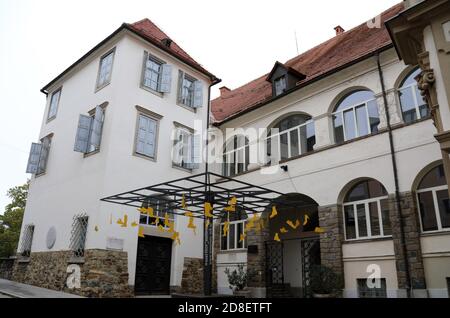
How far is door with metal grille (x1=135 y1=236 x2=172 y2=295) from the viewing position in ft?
46.2

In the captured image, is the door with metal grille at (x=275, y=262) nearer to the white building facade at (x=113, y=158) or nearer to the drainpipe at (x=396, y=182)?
the white building facade at (x=113, y=158)

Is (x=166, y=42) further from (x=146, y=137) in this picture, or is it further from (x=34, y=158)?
(x=34, y=158)

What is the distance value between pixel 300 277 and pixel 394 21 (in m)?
11.2

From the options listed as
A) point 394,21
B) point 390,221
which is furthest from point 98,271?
point 394,21

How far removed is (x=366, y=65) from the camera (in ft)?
43.7

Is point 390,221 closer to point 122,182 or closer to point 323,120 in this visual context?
point 323,120

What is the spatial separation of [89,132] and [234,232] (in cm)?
750

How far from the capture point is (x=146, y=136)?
1547cm

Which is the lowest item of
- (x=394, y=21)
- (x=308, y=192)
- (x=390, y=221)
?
(x=390, y=221)

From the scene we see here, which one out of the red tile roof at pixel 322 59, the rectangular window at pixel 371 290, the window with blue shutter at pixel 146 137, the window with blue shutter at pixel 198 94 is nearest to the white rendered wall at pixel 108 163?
the window with blue shutter at pixel 146 137

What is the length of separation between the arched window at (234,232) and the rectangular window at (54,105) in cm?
974

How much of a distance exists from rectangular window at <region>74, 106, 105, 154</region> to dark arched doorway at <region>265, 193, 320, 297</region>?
24.2ft

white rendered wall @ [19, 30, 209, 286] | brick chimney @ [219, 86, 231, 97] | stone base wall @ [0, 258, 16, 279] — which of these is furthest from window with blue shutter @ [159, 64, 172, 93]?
stone base wall @ [0, 258, 16, 279]

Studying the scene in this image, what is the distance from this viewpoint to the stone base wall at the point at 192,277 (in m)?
15.4
